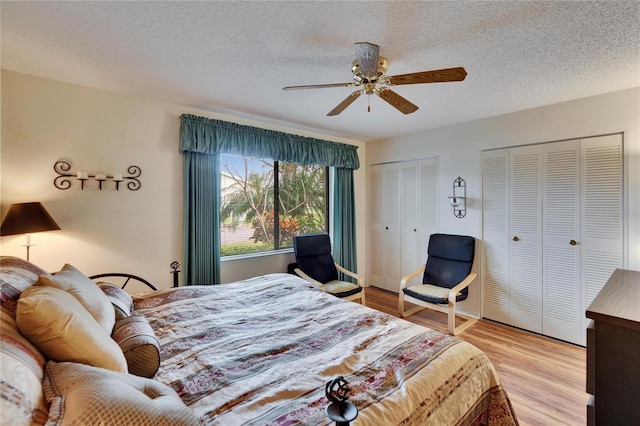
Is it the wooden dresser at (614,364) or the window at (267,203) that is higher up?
the window at (267,203)

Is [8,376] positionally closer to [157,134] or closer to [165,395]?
[165,395]

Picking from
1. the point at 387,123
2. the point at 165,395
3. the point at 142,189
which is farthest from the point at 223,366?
the point at 387,123

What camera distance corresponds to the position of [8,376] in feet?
2.26

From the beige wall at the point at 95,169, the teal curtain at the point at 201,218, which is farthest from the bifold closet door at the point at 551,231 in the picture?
the beige wall at the point at 95,169

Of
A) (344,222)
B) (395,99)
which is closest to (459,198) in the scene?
(344,222)

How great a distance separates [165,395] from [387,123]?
3.55 meters

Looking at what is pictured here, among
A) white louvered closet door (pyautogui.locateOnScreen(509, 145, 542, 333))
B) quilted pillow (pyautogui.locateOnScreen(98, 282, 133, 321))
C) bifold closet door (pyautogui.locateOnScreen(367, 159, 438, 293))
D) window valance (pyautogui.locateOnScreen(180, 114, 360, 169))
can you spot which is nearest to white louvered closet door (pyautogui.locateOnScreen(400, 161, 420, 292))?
bifold closet door (pyautogui.locateOnScreen(367, 159, 438, 293))

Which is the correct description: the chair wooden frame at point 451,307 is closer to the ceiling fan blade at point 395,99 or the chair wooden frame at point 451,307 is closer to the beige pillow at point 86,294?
the ceiling fan blade at point 395,99

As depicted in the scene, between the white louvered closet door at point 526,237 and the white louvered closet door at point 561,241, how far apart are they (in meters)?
0.06

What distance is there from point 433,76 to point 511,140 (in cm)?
217

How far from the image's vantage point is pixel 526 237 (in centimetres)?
316

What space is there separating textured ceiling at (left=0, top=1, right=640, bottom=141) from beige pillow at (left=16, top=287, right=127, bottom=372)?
1526 millimetres

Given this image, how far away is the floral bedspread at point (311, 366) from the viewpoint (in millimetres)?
1064

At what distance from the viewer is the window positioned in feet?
11.6
